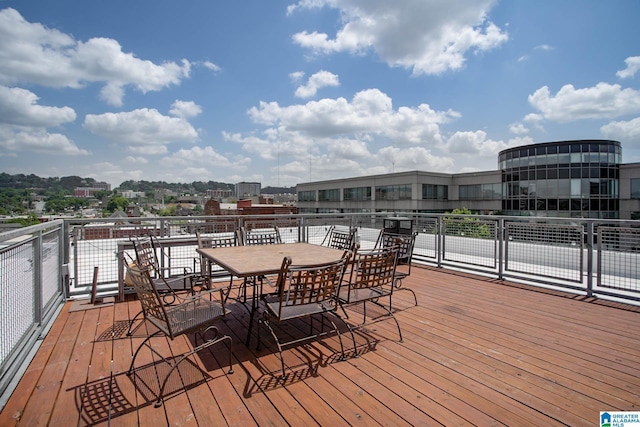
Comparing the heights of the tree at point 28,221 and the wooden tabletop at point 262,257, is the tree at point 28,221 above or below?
above

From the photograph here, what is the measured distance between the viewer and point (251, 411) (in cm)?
200

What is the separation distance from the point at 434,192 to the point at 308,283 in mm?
39901

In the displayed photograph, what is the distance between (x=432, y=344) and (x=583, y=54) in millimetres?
15342

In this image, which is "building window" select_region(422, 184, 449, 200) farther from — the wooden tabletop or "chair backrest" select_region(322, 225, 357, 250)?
the wooden tabletop

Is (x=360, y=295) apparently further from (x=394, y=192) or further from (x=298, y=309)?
(x=394, y=192)

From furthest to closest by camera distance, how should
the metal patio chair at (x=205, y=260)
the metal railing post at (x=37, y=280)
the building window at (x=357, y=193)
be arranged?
1. the building window at (x=357, y=193)
2. the metal patio chair at (x=205, y=260)
3. the metal railing post at (x=37, y=280)

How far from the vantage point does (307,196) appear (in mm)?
55531

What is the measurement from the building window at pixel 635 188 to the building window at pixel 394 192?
20.2 metres

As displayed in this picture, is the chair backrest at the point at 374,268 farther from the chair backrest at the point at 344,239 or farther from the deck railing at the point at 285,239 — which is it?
the deck railing at the point at 285,239

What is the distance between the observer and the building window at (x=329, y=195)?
48978mm

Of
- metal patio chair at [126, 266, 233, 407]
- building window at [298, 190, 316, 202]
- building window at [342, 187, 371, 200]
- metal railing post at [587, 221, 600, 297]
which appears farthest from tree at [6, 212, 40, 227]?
building window at [298, 190, 316, 202]

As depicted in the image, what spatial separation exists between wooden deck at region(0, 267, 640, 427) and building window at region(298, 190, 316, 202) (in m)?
50.3

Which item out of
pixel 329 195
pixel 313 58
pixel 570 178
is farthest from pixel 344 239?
pixel 329 195

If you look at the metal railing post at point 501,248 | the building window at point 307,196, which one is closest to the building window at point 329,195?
the building window at point 307,196
